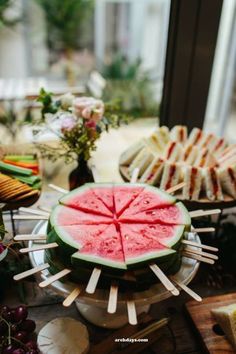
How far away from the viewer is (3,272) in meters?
1.34

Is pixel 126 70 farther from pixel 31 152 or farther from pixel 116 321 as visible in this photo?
pixel 116 321

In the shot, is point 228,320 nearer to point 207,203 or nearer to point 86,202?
point 207,203

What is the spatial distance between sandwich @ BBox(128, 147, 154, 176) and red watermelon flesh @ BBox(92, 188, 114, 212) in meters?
0.29

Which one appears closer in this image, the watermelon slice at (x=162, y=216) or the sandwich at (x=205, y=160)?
the watermelon slice at (x=162, y=216)

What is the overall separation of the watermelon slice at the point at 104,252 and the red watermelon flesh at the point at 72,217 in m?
0.07

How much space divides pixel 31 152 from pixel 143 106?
2477 mm

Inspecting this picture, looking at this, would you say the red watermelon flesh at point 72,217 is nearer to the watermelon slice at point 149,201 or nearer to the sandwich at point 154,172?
the watermelon slice at point 149,201

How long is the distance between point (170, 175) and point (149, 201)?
27cm

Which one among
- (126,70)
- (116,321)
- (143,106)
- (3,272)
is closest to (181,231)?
(116,321)

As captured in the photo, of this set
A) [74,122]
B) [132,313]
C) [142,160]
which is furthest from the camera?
[142,160]

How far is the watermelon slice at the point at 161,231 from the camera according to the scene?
1050 mm

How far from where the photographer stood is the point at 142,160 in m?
1.54

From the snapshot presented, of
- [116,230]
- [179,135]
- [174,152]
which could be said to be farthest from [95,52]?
[116,230]

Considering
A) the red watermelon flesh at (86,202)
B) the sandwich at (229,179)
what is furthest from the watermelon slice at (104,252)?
the sandwich at (229,179)
